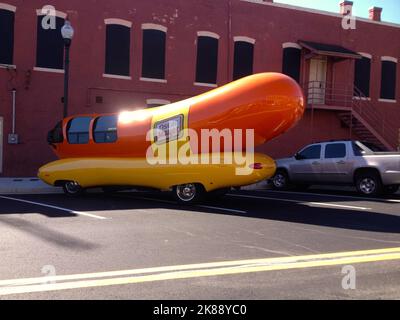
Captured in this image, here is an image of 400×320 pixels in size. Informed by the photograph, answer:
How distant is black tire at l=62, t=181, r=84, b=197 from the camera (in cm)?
1284

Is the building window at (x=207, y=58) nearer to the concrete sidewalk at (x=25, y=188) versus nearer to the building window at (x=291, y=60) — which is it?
the building window at (x=291, y=60)

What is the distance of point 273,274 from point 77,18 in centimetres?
1519

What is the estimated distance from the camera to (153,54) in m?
19.2

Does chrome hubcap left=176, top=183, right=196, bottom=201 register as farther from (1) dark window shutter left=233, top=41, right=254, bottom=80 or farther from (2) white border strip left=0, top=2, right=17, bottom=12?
(1) dark window shutter left=233, top=41, right=254, bottom=80

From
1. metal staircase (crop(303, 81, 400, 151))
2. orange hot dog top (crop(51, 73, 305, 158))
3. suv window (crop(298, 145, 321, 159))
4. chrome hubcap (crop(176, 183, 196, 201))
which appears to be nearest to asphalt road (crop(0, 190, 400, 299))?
chrome hubcap (crop(176, 183, 196, 201))

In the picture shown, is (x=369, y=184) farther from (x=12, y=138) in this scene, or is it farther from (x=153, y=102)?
(x=12, y=138)

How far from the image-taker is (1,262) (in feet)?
18.3

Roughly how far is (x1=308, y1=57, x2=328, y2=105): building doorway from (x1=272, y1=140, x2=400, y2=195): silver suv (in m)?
6.96

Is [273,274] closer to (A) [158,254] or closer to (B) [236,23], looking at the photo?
(A) [158,254]

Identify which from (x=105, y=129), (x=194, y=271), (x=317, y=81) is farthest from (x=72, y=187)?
(x=317, y=81)

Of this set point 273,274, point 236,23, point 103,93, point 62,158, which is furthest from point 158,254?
point 236,23

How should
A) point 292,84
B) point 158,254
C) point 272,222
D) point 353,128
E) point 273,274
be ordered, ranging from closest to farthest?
1. point 273,274
2. point 158,254
3. point 272,222
4. point 292,84
5. point 353,128

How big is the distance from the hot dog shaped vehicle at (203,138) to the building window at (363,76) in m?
14.1

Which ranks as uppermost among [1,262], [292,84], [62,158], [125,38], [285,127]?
[125,38]
